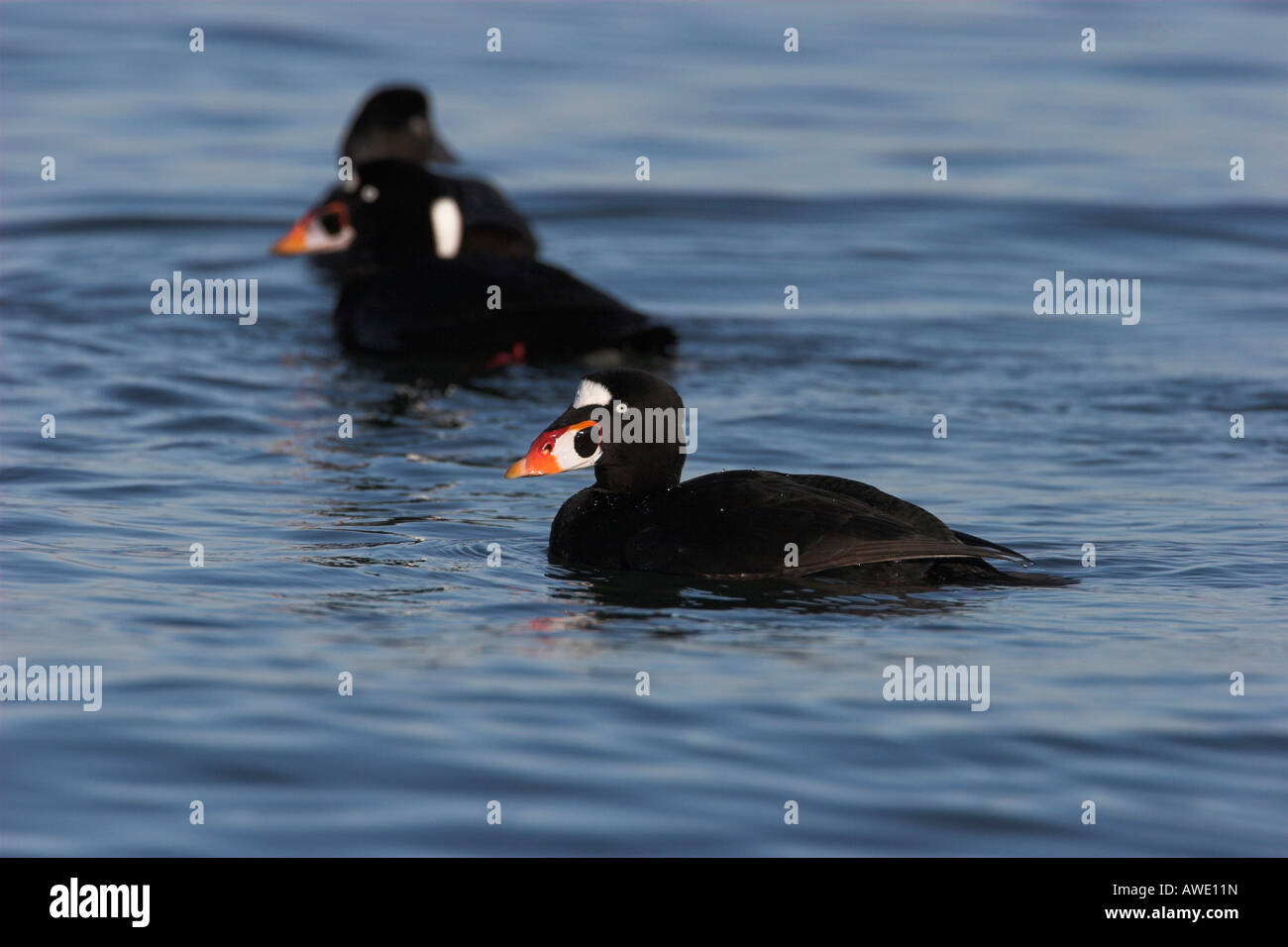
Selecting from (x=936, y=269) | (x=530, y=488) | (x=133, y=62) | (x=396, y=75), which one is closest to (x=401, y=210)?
(x=936, y=269)

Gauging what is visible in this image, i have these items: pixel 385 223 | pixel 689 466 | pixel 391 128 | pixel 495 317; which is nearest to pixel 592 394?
pixel 689 466

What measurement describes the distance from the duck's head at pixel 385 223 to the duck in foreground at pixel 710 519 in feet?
18.8

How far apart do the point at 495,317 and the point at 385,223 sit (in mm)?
2360

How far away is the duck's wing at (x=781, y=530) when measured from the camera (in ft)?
21.2

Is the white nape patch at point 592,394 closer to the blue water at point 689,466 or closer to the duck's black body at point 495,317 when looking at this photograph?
the blue water at point 689,466

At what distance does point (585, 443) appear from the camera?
712cm

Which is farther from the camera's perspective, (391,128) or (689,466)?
(391,128)

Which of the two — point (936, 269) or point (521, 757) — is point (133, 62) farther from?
point (521, 757)

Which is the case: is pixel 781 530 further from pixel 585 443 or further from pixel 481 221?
pixel 481 221

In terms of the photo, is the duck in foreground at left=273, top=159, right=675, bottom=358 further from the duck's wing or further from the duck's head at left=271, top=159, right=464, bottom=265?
the duck's wing

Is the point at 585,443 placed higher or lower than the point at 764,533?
higher

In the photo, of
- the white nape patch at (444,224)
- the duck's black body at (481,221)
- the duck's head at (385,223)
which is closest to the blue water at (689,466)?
the duck's head at (385,223)
